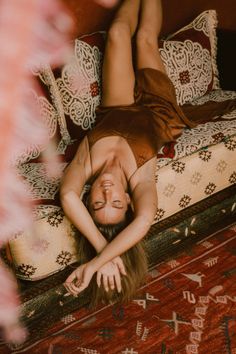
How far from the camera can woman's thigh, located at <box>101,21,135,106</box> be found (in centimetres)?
191

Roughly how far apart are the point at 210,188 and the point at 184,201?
19cm

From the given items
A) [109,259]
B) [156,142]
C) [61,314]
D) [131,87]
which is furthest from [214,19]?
[61,314]

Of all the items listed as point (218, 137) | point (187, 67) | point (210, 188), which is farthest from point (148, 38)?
point (210, 188)

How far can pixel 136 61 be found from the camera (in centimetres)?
211

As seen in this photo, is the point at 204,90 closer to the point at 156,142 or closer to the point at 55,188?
the point at 156,142

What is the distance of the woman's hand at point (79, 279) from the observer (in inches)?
55.3

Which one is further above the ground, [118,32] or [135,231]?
[118,32]

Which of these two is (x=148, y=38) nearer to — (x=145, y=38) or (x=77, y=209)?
(x=145, y=38)

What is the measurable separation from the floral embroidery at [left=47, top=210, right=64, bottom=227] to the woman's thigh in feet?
2.45

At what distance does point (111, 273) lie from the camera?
143 cm

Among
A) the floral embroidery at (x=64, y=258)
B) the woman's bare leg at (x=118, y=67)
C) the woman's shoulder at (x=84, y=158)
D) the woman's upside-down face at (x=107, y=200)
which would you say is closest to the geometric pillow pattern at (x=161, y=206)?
the floral embroidery at (x=64, y=258)

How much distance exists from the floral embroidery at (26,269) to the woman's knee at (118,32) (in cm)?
120

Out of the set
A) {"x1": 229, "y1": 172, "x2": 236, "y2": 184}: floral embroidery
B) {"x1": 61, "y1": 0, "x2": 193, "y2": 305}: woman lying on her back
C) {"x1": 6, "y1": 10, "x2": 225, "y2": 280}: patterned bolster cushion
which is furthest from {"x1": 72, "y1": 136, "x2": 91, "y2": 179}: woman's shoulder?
{"x1": 229, "y1": 172, "x2": 236, "y2": 184}: floral embroidery

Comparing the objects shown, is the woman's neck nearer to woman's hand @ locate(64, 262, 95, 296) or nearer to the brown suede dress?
the brown suede dress
